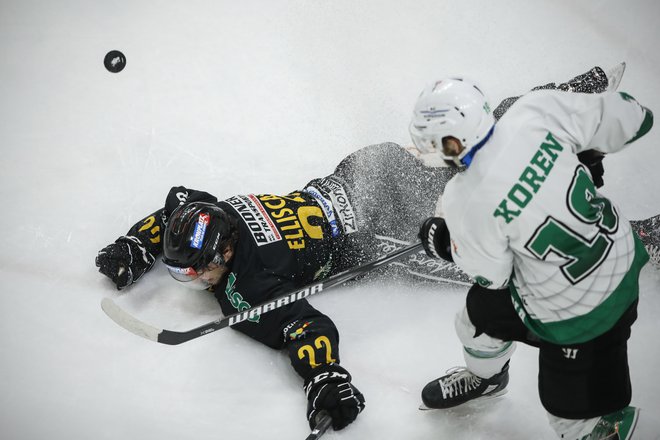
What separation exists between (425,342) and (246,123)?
180cm

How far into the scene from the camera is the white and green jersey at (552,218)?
1854 millimetres

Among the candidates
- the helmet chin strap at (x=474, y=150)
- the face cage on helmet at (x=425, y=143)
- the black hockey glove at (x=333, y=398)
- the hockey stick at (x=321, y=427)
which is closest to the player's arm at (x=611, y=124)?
the helmet chin strap at (x=474, y=150)

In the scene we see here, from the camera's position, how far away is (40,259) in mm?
3326

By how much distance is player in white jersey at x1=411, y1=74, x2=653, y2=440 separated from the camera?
1860 mm

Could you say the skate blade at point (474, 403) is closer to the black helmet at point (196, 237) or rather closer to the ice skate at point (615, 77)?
the black helmet at point (196, 237)

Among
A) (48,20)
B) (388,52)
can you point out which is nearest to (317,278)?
(388,52)

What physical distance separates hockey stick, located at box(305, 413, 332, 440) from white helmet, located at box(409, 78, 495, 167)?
46.9 inches

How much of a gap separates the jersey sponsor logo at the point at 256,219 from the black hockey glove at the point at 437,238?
31.7 inches

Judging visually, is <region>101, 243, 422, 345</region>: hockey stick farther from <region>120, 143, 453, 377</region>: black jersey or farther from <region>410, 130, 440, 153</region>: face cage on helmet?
<region>410, 130, 440, 153</region>: face cage on helmet

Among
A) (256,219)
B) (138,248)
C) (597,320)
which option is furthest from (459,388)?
(138,248)

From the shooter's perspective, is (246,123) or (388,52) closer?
(246,123)

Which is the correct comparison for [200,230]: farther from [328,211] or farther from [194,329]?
[328,211]

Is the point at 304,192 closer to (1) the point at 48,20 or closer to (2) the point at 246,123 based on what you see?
(2) the point at 246,123

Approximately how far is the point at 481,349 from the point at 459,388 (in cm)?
31
